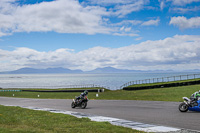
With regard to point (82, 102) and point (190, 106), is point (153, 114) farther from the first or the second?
point (82, 102)

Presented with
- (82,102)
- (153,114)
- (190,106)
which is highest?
(82,102)

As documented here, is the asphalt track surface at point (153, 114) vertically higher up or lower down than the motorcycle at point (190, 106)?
lower down

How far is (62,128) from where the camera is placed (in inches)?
372

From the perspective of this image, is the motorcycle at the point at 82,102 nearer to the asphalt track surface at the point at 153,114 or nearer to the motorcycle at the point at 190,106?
the asphalt track surface at the point at 153,114

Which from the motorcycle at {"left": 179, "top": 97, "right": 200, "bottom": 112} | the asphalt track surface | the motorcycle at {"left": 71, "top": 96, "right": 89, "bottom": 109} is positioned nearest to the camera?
the asphalt track surface

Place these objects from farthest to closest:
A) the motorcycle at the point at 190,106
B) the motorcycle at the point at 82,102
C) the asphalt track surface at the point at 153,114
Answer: the motorcycle at the point at 82,102 < the motorcycle at the point at 190,106 < the asphalt track surface at the point at 153,114

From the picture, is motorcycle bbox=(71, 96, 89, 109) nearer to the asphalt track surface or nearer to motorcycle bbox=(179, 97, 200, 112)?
the asphalt track surface

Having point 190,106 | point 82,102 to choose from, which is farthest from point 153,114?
point 82,102

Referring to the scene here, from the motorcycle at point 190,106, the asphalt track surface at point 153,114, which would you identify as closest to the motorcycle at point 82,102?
the asphalt track surface at point 153,114

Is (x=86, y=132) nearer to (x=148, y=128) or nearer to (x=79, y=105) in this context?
(x=148, y=128)

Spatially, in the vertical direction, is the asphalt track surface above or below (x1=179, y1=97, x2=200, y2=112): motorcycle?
below

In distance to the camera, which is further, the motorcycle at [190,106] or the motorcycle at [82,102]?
the motorcycle at [82,102]

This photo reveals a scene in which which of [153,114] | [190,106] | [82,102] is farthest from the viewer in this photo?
[82,102]

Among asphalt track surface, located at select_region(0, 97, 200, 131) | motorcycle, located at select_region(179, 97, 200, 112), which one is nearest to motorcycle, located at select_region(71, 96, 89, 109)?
asphalt track surface, located at select_region(0, 97, 200, 131)
